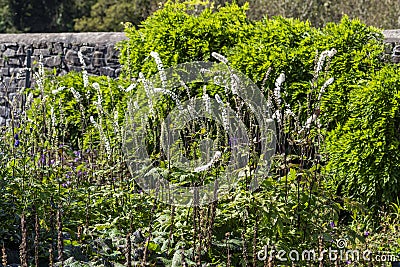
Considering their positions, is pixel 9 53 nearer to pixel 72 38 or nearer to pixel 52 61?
pixel 52 61

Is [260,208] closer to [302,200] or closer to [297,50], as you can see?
[302,200]

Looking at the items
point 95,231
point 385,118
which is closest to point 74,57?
point 385,118

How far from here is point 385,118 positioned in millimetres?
4570

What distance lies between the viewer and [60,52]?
784 cm

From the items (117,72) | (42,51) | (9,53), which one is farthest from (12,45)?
(117,72)

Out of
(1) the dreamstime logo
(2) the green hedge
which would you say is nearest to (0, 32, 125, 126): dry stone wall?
(2) the green hedge

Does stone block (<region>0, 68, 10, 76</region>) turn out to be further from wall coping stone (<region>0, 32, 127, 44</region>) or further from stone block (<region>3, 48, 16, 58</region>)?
wall coping stone (<region>0, 32, 127, 44</region>)

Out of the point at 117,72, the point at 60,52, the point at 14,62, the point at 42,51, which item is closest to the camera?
the point at 117,72

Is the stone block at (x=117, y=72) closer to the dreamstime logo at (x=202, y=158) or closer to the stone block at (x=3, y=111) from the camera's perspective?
the stone block at (x=3, y=111)
